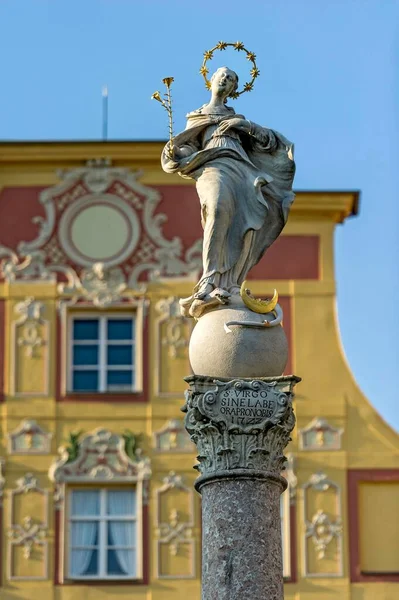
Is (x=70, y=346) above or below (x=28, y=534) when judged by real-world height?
above

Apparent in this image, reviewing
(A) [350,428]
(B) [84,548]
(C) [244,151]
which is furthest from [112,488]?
(C) [244,151]

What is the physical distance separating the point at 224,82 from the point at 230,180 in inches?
33.2

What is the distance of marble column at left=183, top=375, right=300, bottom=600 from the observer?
51.3 ft

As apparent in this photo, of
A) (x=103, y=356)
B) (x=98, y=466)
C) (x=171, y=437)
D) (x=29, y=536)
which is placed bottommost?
(x=29, y=536)

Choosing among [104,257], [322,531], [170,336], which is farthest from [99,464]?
[322,531]

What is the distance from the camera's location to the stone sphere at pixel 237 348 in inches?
635

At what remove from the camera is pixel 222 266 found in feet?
55.1

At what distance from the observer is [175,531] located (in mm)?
37688

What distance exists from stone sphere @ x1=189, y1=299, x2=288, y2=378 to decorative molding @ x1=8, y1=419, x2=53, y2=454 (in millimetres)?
22079

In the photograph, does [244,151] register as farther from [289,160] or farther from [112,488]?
[112,488]

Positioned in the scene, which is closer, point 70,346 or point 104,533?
point 104,533

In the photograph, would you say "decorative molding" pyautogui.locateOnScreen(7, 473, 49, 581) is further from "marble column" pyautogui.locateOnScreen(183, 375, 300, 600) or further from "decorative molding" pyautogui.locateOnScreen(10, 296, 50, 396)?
"marble column" pyautogui.locateOnScreen(183, 375, 300, 600)

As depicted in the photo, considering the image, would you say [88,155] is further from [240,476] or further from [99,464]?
[240,476]

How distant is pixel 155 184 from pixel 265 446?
23466mm
